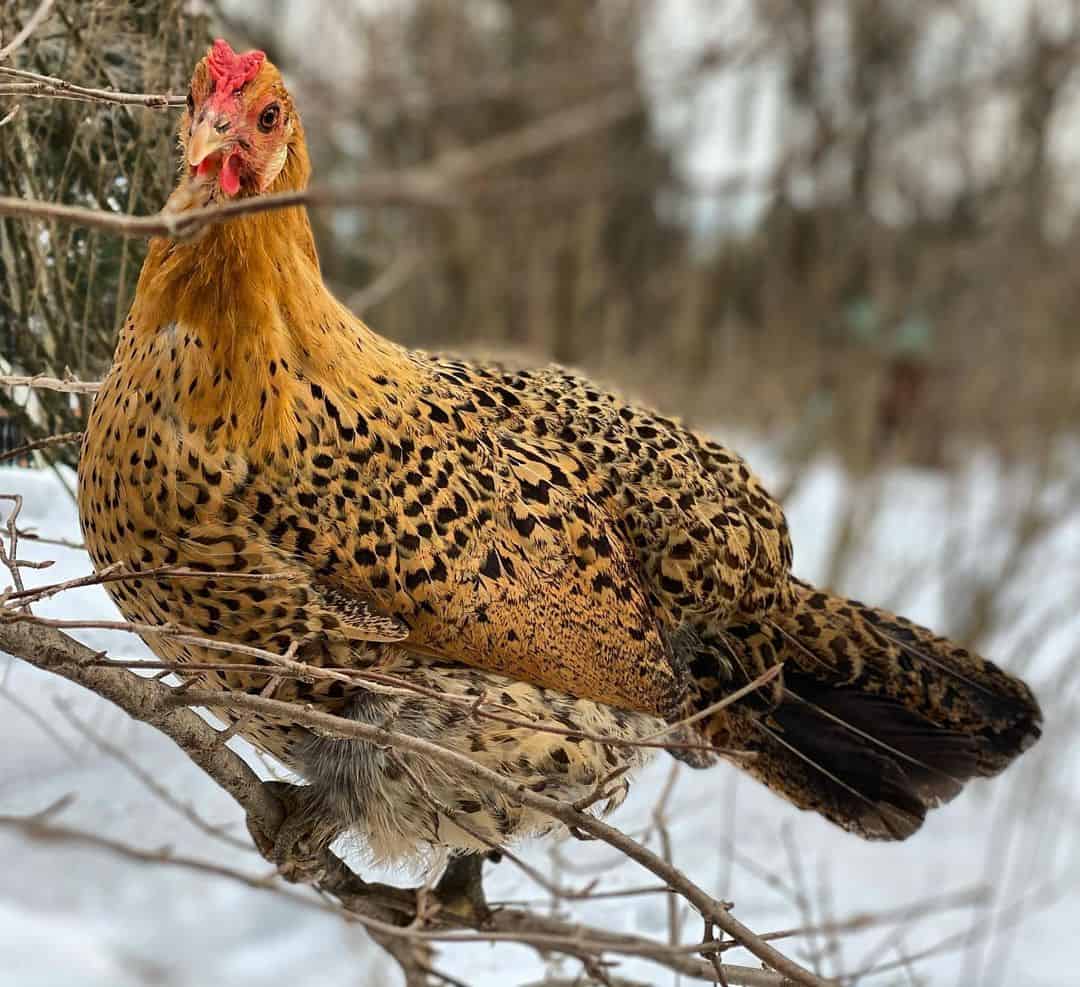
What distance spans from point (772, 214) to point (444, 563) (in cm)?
639

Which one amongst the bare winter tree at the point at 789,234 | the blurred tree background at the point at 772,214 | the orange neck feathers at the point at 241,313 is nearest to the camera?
the orange neck feathers at the point at 241,313

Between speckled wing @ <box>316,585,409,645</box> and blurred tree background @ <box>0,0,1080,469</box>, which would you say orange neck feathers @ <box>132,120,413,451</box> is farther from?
blurred tree background @ <box>0,0,1080,469</box>

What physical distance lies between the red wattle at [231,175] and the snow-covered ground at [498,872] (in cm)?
67

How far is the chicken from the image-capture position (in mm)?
1557

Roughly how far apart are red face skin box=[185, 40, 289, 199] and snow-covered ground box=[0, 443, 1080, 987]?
2.26 feet

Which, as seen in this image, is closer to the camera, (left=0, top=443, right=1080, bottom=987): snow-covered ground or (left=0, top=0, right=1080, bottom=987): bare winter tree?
(left=0, top=443, right=1080, bottom=987): snow-covered ground

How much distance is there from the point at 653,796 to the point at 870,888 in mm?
1711

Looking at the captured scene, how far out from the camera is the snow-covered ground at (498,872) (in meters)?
1.76

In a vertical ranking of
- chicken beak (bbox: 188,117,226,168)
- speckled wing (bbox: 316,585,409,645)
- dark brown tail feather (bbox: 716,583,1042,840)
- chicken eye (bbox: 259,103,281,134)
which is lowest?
dark brown tail feather (bbox: 716,583,1042,840)

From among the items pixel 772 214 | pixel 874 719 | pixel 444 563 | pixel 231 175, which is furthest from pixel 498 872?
pixel 772 214

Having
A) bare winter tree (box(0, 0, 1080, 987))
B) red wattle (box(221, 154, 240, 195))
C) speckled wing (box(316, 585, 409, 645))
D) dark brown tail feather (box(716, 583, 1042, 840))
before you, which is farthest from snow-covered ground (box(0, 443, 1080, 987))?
red wattle (box(221, 154, 240, 195))

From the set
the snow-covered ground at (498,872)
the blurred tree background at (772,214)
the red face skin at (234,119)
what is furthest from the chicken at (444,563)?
the blurred tree background at (772,214)

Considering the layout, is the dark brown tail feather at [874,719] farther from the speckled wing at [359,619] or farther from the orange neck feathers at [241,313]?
the orange neck feathers at [241,313]

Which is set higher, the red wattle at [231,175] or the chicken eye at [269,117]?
the chicken eye at [269,117]
